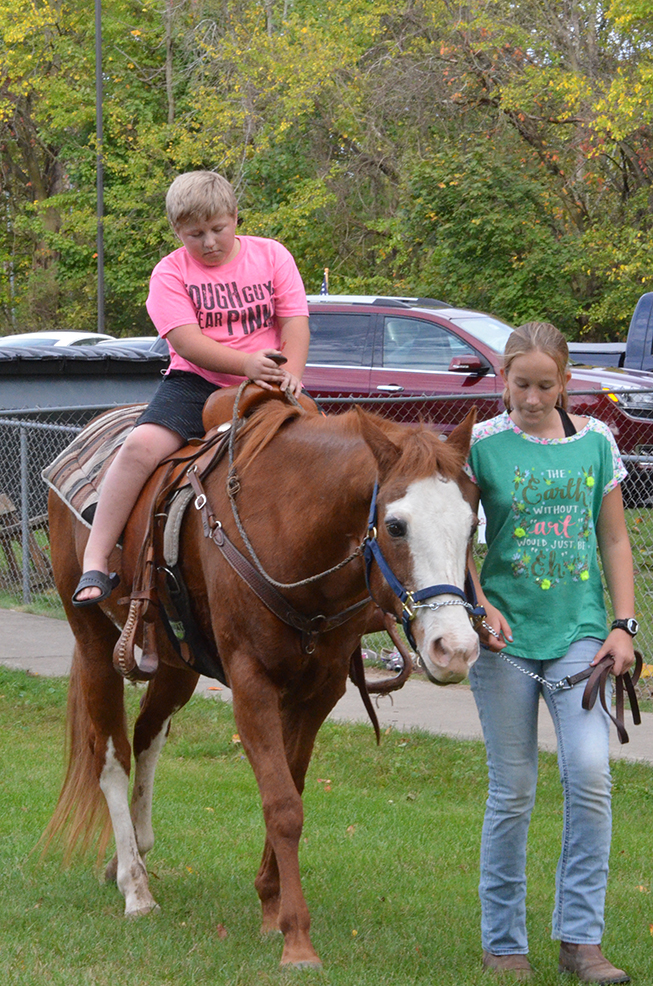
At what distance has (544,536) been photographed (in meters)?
3.63

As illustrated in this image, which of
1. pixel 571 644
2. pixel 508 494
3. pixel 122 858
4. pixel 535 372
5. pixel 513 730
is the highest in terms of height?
pixel 535 372

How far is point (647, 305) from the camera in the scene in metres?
16.5

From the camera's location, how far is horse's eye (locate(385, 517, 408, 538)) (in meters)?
3.15

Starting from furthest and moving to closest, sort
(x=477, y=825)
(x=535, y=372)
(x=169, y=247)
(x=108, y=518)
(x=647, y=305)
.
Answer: (x=169, y=247)
(x=647, y=305)
(x=477, y=825)
(x=108, y=518)
(x=535, y=372)

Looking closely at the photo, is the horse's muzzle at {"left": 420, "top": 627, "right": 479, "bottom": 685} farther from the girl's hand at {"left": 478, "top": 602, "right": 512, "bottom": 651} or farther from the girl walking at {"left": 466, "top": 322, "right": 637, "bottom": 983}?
the girl walking at {"left": 466, "top": 322, "right": 637, "bottom": 983}

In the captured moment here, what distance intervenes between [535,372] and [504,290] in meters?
19.8

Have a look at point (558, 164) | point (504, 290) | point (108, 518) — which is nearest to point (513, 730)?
point (108, 518)

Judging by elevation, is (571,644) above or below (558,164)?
below

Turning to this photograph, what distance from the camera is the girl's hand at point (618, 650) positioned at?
3541 millimetres

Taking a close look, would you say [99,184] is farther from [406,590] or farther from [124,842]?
[406,590]

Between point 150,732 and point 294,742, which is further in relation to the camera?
point 150,732

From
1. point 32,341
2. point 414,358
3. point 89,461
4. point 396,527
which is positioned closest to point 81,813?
point 89,461

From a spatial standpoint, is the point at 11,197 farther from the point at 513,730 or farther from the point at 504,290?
the point at 513,730

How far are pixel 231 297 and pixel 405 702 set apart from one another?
4.08 m
